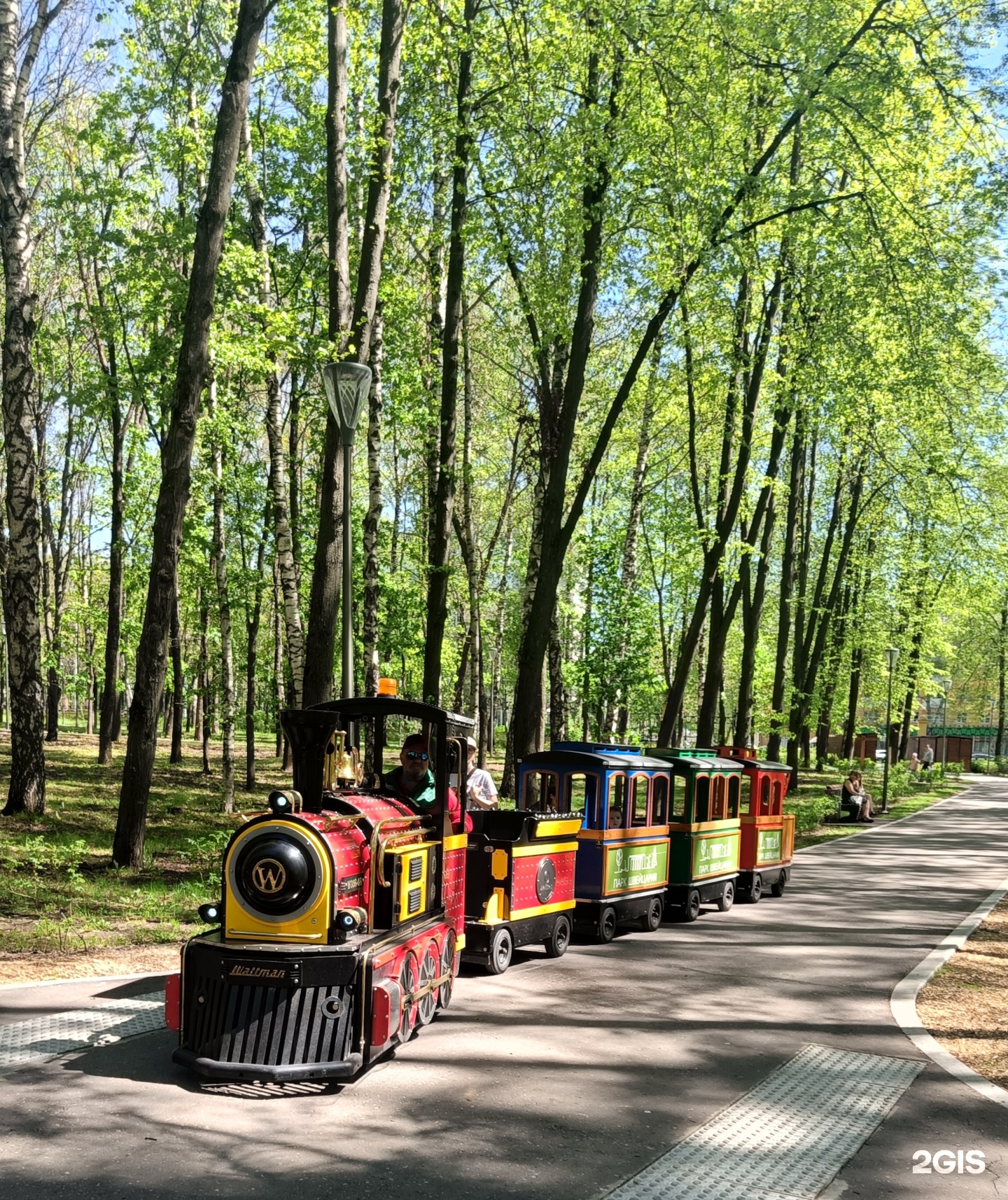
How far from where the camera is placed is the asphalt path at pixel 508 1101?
5.30m

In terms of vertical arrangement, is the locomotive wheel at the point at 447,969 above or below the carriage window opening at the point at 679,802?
below

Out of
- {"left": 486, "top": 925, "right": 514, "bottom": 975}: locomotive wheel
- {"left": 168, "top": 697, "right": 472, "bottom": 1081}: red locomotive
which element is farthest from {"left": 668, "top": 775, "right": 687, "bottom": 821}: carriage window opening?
{"left": 168, "top": 697, "right": 472, "bottom": 1081}: red locomotive

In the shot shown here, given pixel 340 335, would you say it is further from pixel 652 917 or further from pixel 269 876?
pixel 269 876

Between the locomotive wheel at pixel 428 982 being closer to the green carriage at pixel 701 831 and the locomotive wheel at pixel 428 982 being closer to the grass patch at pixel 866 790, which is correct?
the green carriage at pixel 701 831

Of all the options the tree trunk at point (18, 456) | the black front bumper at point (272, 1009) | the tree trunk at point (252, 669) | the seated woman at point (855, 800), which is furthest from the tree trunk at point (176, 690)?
the black front bumper at point (272, 1009)

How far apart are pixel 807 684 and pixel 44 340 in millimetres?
27049

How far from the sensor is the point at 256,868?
678 centimetres

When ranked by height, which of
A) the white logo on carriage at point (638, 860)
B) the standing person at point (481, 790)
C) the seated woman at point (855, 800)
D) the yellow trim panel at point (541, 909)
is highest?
the standing person at point (481, 790)

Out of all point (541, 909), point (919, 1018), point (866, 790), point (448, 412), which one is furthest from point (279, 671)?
point (919, 1018)

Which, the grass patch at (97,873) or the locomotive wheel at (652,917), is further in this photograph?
the locomotive wheel at (652,917)

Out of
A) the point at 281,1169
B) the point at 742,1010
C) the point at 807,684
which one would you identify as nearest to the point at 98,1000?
the point at 281,1169

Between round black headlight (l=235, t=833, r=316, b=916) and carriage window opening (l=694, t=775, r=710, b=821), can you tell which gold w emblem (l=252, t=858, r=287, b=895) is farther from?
carriage window opening (l=694, t=775, r=710, b=821)

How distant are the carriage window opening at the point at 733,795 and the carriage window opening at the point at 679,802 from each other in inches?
58.3

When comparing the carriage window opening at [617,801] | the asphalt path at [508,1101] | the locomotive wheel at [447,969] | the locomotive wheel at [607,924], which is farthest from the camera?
the carriage window opening at [617,801]
